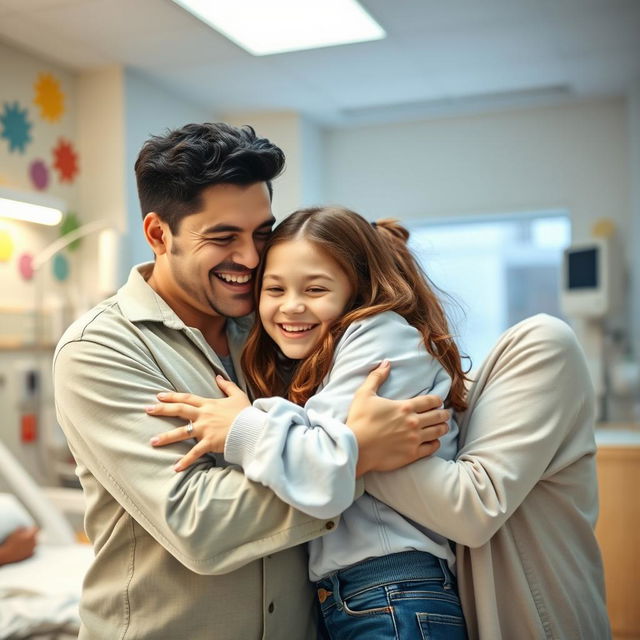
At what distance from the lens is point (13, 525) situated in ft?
8.68

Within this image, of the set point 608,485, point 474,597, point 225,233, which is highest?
point 225,233

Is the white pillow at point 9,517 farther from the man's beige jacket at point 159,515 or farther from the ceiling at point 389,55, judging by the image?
the ceiling at point 389,55

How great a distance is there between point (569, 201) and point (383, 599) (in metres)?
3.98

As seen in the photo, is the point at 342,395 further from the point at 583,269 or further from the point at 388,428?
the point at 583,269

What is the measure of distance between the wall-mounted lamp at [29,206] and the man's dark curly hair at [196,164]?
192 centimetres

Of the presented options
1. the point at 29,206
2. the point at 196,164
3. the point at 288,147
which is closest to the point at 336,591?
the point at 196,164

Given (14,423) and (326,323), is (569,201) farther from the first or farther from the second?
(326,323)

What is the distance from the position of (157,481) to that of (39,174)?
10.3ft

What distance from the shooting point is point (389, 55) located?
13.0 feet

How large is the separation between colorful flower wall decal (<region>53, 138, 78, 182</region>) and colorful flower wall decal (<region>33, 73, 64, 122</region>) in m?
0.14

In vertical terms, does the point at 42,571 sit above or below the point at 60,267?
below

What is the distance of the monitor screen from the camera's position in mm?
4352

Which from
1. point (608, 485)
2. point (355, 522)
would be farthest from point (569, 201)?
point (355, 522)

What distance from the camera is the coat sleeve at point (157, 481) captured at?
48.1 inches
